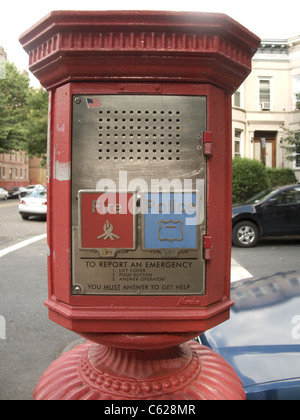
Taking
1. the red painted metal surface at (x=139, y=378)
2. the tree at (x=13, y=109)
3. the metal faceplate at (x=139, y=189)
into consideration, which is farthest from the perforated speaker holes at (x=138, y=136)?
the tree at (x=13, y=109)

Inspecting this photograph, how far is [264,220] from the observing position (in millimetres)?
9328

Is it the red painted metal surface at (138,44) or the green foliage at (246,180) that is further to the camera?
the green foliage at (246,180)

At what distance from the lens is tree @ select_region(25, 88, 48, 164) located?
100 feet

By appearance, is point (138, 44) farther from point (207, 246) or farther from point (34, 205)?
point (34, 205)

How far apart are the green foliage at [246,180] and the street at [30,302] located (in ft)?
8.80

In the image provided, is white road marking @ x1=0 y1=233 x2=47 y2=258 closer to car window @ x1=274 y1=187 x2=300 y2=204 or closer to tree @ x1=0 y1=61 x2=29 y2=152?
car window @ x1=274 y1=187 x2=300 y2=204

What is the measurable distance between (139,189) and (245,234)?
840 centimetres

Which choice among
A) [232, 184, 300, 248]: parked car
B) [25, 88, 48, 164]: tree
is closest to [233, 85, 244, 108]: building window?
[232, 184, 300, 248]: parked car

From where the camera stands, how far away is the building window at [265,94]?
69.6ft

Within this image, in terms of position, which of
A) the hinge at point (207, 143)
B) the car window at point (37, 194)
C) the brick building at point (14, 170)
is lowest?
the hinge at point (207, 143)

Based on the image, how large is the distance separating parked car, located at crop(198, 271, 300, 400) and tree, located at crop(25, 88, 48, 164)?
29862 millimetres

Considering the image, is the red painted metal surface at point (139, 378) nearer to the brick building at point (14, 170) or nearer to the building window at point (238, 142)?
the building window at point (238, 142)

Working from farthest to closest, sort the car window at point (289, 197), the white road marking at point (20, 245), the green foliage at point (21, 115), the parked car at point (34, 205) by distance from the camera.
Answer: the green foliage at point (21, 115) → the parked car at point (34, 205) → the car window at point (289, 197) → the white road marking at point (20, 245)

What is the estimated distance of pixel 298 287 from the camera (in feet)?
9.47
